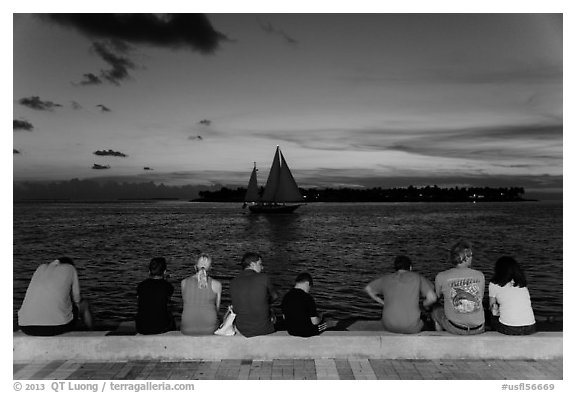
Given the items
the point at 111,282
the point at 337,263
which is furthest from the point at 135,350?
the point at 337,263

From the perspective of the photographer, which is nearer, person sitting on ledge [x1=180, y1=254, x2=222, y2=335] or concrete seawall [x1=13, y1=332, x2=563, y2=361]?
concrete seawall [x1=13, y1=332, x2=563, y2=361]

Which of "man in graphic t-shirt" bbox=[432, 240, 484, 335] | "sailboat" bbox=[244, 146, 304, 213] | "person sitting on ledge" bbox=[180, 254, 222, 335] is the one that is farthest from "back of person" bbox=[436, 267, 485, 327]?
"sailboat" bbox=[244, 146, 304, 213]

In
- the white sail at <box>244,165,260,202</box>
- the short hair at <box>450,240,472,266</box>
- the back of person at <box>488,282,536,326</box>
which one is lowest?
the back of person at <box>488,282,536,326</box>

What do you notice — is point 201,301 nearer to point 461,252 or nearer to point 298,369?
point 298,369

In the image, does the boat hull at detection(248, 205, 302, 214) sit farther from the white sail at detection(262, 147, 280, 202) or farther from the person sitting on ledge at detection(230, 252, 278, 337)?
the person sitting on ledge at detection(230, 252, 278, 337)

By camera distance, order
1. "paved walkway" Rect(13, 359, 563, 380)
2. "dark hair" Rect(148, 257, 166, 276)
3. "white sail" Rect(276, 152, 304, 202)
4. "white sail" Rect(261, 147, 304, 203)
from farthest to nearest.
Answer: "white sail" Rect(276, 152, 304, 202) < "white sail" Rect(261, 147, 304, 203) < "dark hair" Rect(148, 257, 166, 276) < "paved walkway" Rect(13, 359, 563, 380)

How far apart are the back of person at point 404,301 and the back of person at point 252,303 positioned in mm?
1416

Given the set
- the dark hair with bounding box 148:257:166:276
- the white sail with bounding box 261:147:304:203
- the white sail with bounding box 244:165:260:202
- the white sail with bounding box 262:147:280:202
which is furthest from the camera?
the white sail with bounding box 244:165:260:202

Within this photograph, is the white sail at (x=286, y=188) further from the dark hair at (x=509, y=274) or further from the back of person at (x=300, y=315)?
the dark hair at (x=509, y=274)

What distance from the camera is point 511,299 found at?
637 cm

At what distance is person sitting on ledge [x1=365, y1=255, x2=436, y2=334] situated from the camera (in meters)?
6.40

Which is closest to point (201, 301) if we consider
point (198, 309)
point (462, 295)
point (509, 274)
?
point (198, 309)

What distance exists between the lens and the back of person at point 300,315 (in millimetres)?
6273
